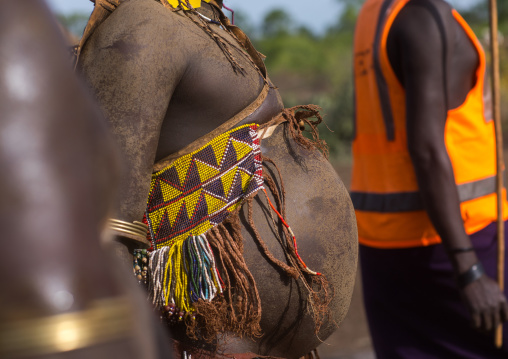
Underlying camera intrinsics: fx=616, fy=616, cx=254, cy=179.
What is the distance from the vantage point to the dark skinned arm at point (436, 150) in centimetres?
237

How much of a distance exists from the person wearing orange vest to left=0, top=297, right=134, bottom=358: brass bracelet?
2.05 meters

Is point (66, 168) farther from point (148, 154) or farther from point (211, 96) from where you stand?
point (211, 96)

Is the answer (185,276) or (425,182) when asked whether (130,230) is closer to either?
(185,276)

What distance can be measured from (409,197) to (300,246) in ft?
3.64

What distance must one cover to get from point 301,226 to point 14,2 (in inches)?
48.9

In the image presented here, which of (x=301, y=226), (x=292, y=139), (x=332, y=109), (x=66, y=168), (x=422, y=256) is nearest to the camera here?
(x=66, y=168)

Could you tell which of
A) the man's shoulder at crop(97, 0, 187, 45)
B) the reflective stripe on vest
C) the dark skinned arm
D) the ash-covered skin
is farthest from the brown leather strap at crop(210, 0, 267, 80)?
the reflective stripe on vest

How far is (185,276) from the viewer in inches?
61.1

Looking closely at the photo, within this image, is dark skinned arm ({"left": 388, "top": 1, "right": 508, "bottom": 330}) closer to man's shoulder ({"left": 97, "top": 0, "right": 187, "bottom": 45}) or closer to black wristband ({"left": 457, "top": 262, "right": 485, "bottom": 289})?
black wristband ({"left": 457, "top": 262, "right": 485, "bottom": 289})

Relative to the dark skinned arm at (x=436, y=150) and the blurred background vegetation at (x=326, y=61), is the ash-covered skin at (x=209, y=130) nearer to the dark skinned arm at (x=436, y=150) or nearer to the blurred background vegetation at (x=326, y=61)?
the dark skinned arm at (x=436, y=150)

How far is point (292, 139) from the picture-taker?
1.81 meters

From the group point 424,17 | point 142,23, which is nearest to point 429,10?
point 424,17

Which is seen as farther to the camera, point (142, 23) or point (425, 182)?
point (425, 182)

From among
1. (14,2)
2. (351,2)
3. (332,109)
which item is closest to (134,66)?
(14,2)
